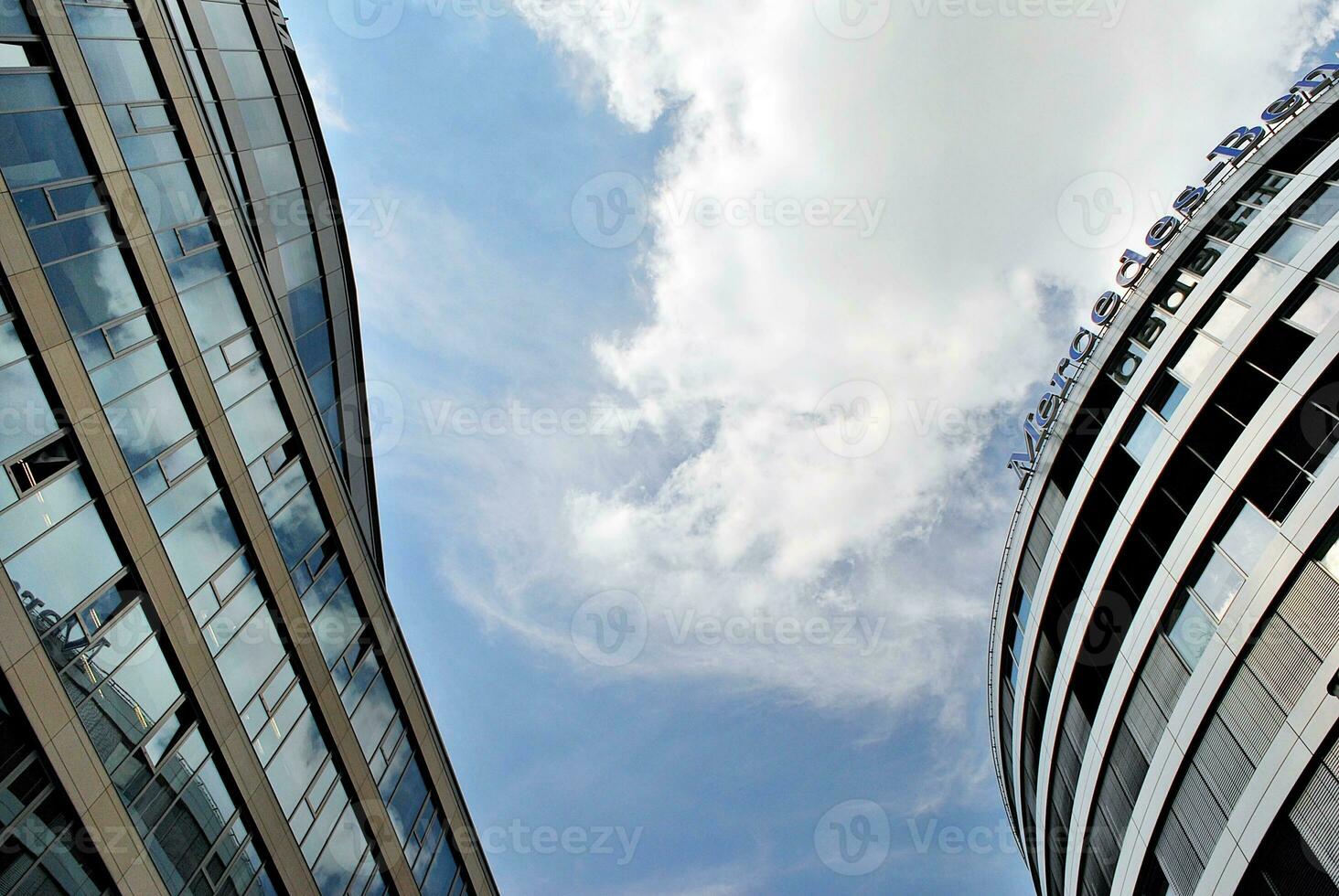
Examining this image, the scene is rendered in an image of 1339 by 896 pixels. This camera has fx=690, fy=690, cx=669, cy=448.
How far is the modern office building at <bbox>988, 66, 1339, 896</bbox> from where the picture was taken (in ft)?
52.3

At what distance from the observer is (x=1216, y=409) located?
19844 millimetres

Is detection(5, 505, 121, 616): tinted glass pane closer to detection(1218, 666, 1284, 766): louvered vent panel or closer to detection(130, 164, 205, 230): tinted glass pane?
detection(130, 164, 205, 230): tinted glass pane

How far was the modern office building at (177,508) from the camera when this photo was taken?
1288 cm

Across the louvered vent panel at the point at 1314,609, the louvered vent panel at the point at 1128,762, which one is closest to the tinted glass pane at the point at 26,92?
the louvered vent panel at the point at 1314,609

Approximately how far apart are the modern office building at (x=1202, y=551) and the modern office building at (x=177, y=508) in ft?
77.5

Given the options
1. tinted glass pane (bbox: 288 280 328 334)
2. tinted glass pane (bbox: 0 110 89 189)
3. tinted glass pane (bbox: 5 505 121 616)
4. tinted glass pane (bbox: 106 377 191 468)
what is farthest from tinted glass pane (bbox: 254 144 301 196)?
tinted glass pane (bbox: 5 505 121 616)

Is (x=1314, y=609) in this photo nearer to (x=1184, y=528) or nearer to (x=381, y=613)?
(x=1184, y=528)

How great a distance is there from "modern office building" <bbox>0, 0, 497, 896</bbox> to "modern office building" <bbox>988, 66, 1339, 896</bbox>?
23.6 meters

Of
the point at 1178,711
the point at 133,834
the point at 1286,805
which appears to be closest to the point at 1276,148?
the point at 1178,711

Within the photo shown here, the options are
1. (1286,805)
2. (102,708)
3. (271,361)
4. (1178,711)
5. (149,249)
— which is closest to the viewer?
(102,708)

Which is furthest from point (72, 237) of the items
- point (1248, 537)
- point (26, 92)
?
point (1248, 537)

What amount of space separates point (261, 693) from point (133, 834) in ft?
14.6

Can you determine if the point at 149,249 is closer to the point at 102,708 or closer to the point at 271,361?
the point at 271,361

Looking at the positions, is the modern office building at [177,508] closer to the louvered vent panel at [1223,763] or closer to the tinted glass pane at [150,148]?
the tinted glass pane at [150,148]
